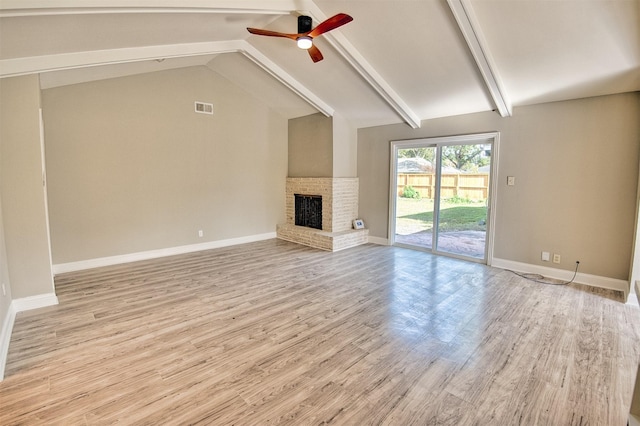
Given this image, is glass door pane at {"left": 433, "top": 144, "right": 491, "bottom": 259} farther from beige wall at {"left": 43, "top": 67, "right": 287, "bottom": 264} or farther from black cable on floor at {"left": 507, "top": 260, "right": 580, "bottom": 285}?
beige wall at {"left": 43, "top": 67, "right": 287, "bottom": 264}

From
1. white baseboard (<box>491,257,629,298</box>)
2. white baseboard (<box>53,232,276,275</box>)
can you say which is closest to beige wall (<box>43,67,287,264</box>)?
white baseboard (<box>53,232,276,275</box>)

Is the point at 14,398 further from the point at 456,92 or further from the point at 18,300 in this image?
the point at 456,92

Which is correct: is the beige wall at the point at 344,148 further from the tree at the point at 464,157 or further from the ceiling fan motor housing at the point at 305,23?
the ceiling fan motor housing at the point at 305,23

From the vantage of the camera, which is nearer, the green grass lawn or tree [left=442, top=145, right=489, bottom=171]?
tree [left=442, top=145, right=489, bottom=171]

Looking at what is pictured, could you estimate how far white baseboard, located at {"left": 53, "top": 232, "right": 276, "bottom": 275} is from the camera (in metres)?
4.46

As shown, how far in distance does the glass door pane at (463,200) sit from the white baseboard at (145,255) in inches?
149

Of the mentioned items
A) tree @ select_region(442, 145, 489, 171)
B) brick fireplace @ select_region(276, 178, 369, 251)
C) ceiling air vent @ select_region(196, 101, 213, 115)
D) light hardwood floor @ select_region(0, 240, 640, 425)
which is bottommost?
light hardwood floor @ select_region(0, 240, 640, 425)

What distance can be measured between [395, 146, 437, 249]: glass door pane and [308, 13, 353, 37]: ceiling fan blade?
3.22m

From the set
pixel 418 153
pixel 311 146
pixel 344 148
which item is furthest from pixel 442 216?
pixel 311 146

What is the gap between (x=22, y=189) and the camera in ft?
10.1

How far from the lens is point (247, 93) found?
20.5 feet

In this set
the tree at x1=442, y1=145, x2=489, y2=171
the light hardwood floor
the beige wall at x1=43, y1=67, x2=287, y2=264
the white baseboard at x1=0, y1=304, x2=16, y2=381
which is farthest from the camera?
the tree at x1=442, y1=145, x2=489, y2=171

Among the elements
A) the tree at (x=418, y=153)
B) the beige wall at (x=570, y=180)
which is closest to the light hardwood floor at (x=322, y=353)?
the beige wall at (x=570, y=180)

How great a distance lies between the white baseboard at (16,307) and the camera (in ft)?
7.99
